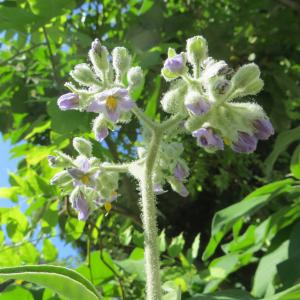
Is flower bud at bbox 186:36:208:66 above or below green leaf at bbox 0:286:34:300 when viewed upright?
above

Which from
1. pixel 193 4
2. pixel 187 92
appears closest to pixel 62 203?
pixel 187 92

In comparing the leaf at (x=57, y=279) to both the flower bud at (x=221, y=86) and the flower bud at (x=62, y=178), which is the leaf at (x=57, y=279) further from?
the flower bud at (x=221, y=86)

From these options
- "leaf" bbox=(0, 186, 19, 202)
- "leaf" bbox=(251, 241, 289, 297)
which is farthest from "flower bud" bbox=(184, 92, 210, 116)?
"leaf" bbox=(0, 186, 19, 202)

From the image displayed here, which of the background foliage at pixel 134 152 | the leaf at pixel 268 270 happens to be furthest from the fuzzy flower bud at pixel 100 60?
the leaf at pixel 268 270

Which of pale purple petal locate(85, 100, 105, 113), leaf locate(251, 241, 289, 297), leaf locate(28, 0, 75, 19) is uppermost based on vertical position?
leaf locate(28, 0, 75, 19)

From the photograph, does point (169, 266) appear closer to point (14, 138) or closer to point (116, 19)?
point (14, 138)

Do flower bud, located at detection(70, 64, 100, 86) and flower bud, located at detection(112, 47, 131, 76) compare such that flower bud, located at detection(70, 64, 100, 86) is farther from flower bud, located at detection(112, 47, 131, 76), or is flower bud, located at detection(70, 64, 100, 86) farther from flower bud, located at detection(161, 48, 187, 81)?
flower bud, located at detection(161, 48, 187, 81)

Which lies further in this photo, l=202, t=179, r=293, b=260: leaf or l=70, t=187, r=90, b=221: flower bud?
l=202, t=179, r=293, b=260: leaf

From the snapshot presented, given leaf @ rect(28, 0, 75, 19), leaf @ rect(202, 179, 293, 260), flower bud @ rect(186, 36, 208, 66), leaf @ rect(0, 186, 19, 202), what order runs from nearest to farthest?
1. flower bud @ rect(186, 36, 208, 66)
2. leaf @ rect(202, 179, 293, 260)
3. leaf @ rect(0, 186, 19, 202)
4. leaf @ rect(28, 0, 75, 19)

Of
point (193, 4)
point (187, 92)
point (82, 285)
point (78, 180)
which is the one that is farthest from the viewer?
point (193, 4)
